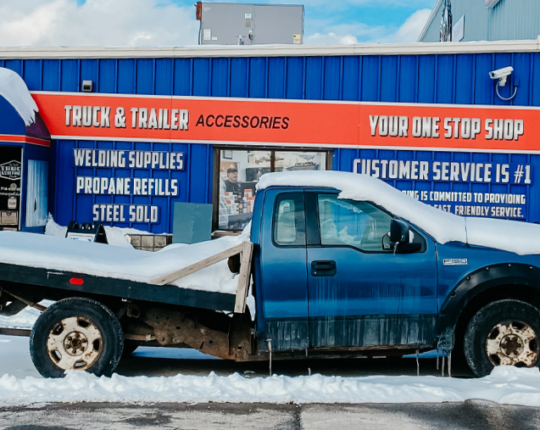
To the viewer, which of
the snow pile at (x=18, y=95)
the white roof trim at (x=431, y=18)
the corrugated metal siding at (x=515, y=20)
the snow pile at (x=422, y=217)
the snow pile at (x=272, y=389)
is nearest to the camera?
the snow pile at (x=272, y=389)

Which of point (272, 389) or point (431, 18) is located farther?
point (431, 18)

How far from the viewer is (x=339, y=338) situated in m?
6.29

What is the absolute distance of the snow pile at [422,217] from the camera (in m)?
6.43

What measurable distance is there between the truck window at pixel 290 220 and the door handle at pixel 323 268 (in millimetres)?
221

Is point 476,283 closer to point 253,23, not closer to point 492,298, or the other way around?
point 492,298

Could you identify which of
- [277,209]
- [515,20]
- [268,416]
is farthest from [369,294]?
[515,20]

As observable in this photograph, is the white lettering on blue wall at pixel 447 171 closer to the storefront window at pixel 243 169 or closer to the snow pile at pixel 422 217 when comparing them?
the storefront window at pixel 243 169

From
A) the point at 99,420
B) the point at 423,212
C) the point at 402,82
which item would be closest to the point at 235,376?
the point at 99,420

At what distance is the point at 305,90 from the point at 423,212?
7.72 meters

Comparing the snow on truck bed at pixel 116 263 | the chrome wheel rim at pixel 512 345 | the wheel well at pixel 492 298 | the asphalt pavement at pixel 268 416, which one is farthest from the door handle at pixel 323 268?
the chrome wheel rim at pixel 512 345

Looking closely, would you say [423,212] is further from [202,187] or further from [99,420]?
[202,187]

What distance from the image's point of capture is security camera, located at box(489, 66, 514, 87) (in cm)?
1330

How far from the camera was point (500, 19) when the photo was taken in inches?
762

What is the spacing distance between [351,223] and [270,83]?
A: 789cm
